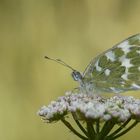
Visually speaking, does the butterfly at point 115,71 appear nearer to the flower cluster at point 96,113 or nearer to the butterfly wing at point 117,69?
the butterfly wing at point 117,69

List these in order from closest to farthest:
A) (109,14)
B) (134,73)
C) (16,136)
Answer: (134,73)
(16,136)
(109,14)

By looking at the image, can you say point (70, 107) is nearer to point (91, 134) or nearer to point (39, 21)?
point (91, 134)

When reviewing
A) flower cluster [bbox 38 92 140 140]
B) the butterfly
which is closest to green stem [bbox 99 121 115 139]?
flower cluster [bbox 38 92 140 140]

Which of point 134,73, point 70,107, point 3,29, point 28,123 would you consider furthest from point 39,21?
point 70,107

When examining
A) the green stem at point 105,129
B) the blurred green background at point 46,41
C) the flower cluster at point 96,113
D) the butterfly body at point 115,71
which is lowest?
the green stem at point 105,129

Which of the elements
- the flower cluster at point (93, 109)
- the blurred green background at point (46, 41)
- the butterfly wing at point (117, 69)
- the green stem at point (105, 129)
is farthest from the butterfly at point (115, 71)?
the blurred green background at point (46, 41)

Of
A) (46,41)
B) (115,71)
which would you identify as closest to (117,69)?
(115,71)
